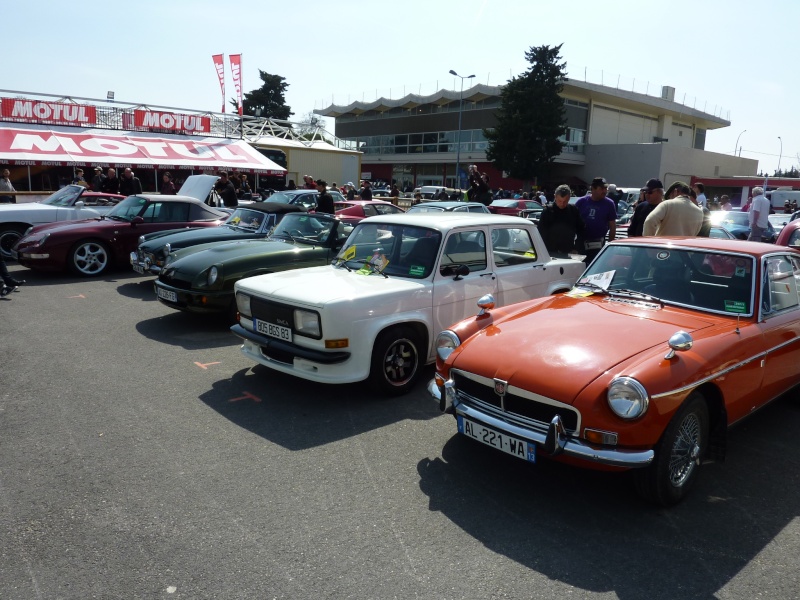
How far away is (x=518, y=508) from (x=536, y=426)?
0.52 metres

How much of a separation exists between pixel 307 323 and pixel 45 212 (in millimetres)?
9544

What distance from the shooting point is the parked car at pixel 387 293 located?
16.3 feet

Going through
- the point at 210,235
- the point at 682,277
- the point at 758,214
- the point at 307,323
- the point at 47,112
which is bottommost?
the point at 307,323

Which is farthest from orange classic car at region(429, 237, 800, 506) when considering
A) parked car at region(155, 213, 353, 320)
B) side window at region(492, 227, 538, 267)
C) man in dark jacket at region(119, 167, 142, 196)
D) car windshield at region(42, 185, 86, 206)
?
man in dark jacket at region(119, 167, 142, 196)

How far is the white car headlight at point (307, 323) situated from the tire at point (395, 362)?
0.53 meters

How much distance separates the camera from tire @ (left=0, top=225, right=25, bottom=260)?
1155cm

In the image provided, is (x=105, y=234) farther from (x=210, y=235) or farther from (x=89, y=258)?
(x=210, y=235)

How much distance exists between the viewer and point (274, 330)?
17.4 ft

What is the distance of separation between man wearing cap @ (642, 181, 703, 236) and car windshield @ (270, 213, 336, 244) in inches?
166

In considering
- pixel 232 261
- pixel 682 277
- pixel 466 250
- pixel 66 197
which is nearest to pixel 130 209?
pixel 66 197

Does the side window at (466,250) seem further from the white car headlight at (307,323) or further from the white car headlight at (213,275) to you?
the white car headlight at (213,275)

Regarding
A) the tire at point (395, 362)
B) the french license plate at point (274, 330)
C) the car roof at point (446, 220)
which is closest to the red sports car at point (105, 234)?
the car roof at point (446, 220)

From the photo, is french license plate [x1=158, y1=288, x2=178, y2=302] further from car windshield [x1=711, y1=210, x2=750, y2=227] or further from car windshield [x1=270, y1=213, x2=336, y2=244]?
car windshield [x1=711, y1=210, x2=750, y2=227]

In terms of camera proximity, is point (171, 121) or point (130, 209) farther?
point (171, 121)
